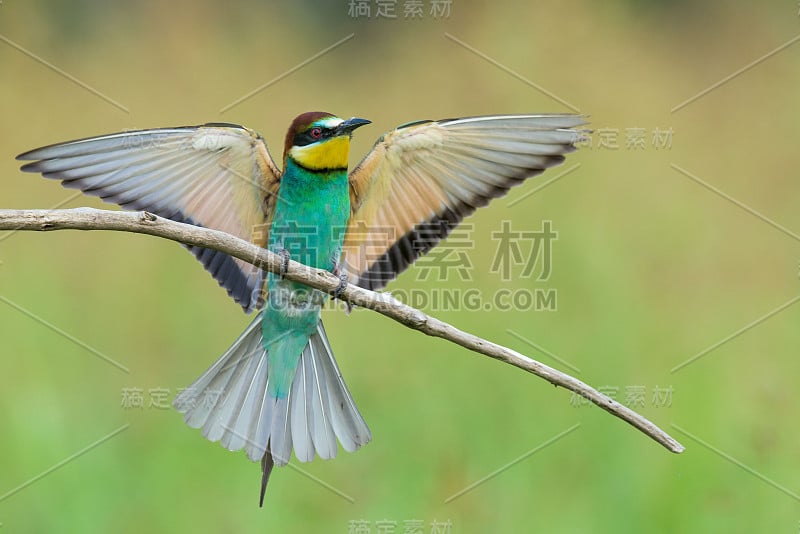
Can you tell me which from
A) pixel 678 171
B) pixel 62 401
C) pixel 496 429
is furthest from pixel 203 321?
pixel 678 171

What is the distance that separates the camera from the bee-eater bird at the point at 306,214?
2.17 m

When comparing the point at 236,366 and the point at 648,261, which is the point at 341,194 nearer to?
the point at 236,366

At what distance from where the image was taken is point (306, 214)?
89.4 inches

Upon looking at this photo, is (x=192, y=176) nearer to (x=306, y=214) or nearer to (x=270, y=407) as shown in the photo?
(x=306, y=214)

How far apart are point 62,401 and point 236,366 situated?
0.55 meters

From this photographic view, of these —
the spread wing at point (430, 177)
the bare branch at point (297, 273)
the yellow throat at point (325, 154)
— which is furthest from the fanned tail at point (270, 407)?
the bare branch at point (297, 273)

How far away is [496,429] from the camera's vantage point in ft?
8.22

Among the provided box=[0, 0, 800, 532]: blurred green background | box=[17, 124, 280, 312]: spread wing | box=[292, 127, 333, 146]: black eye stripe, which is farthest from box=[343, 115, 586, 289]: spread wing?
box=[0, 0, 800, 532]: blurred green background

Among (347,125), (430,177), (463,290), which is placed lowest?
(463,290)

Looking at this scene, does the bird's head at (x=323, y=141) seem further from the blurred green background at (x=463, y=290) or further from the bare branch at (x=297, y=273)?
the blurred green background at (x=463, y=290)

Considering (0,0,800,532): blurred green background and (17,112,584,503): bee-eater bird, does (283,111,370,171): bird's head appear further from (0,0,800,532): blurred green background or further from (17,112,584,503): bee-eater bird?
(0,0,800,532): blurred green background

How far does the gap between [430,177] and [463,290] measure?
66cm

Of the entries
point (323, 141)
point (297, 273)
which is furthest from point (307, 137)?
point (297, 273)

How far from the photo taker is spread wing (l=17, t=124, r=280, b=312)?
2.01 m
